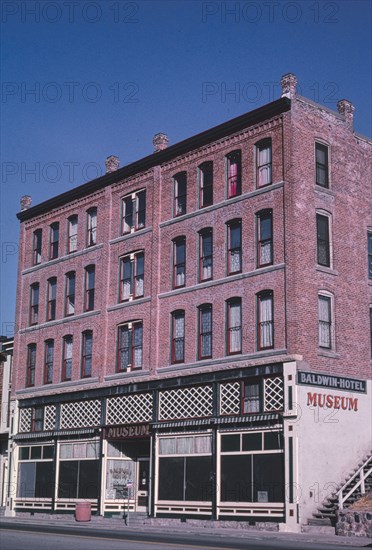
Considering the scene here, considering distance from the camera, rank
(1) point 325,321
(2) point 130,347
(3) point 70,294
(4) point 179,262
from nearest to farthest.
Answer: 1. (1) point 325,321
2. (4) point 179,262
3. (2) point 130,347
4. (3) point 70,294

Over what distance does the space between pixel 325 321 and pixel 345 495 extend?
687cm

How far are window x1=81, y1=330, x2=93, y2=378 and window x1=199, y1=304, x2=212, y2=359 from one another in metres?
8.01

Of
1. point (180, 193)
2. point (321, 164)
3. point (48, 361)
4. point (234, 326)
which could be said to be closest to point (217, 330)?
point (234, 326)

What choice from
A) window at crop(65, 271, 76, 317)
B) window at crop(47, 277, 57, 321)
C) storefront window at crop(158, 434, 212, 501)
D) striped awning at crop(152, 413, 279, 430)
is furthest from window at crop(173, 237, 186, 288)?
window at crop(47, 277, 57, 321)

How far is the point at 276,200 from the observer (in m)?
34.7

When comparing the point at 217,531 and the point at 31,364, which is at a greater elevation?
the point at 31,364

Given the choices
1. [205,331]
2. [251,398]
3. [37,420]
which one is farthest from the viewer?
[37,420]

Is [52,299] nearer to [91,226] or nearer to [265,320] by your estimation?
[91,226]

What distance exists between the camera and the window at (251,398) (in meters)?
33.3

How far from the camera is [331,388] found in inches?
1313

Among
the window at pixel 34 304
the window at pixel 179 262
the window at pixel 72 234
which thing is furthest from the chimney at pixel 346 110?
the window at pixel 34 304

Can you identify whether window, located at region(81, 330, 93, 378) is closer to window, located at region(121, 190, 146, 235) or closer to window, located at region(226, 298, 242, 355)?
window, located at region(121, 190, 146, 235)

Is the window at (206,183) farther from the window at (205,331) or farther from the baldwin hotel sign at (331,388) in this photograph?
the baldwin hotel sign at (331,388)

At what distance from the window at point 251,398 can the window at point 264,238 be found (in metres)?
4.90
